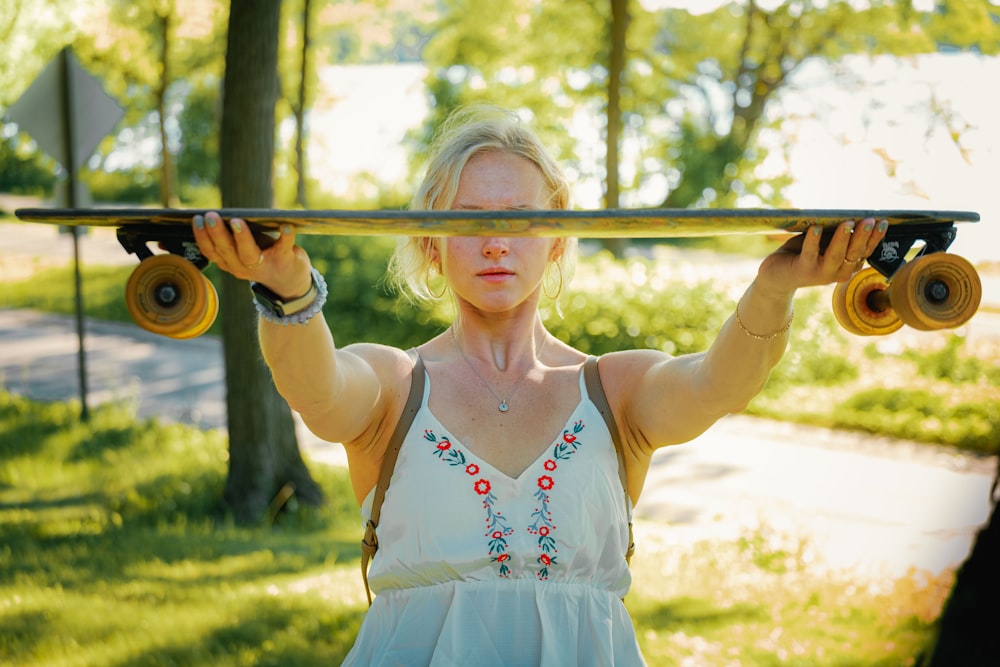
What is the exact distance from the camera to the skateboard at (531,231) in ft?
6.01

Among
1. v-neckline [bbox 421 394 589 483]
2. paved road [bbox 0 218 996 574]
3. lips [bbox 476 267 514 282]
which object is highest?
lips [bbox 476 267 514 282]

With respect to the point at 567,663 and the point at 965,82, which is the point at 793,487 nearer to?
the point at 965,82

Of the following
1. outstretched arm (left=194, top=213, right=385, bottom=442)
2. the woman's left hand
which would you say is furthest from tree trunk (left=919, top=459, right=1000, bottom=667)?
outstretched arm (left=194, top=213, right=385, bottom=442)

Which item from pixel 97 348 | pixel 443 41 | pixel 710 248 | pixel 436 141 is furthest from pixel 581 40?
pixel 436 141

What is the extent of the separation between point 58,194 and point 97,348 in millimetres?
6111

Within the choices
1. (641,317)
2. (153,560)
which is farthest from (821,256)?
(641,317)

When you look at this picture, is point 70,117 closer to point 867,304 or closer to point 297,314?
point 297,314

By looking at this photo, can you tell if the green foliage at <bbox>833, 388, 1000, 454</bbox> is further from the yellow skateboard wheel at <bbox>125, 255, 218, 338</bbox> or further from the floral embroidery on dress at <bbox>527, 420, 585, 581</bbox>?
the yellow skateboard wheel at <bbox>125, 255, 218, 338</bbox>

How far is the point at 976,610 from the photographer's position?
11.1 ft

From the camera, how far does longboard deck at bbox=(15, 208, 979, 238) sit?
5.95 feet

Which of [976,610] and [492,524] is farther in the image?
[976,610]

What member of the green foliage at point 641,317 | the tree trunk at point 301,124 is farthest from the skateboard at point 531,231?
the tree trunk at point 301,124

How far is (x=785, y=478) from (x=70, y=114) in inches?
268

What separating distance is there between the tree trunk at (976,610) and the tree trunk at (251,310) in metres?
4.10
